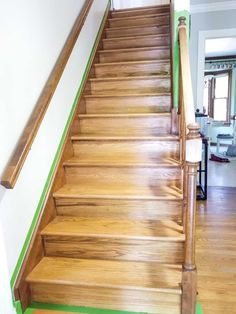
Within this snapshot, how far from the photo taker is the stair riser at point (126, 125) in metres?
2.47

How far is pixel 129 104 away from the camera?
2748 millimetres

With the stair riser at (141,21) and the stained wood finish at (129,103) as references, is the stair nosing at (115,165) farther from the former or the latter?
the stair riser at (141,21)

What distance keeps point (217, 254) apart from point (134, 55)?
2.28 metres

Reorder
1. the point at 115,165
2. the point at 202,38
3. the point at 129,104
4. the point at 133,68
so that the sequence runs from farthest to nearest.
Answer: the point at 202,38 < the point at 133,68 < the point at 129,104 < the point at 115,165

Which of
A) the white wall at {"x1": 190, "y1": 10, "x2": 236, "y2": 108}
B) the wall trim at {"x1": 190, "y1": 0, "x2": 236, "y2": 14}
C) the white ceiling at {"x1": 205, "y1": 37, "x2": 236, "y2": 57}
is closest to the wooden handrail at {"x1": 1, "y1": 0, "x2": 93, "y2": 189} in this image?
the white wall at {"x1": 190, "y1": 10, "x2": 236, "y2": 108}

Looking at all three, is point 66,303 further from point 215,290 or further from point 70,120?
point 70,120

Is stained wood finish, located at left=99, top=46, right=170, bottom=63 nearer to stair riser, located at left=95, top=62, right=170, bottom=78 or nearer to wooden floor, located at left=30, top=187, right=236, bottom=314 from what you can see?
stair riser, located at left=95, top=62, right=170, bottom=78

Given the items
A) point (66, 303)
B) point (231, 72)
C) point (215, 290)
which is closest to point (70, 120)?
point (66, 303)

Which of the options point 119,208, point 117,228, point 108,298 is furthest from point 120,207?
point 108,298

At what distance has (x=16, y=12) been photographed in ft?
5.10

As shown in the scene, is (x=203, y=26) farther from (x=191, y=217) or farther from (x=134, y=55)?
(x=191, y=217)

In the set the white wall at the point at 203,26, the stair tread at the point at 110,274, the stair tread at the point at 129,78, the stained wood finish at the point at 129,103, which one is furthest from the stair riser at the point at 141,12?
the stair tread at the point at 110,274

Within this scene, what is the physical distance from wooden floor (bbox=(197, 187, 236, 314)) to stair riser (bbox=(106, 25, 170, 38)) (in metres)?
2.20

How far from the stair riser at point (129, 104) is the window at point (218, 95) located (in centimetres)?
674
